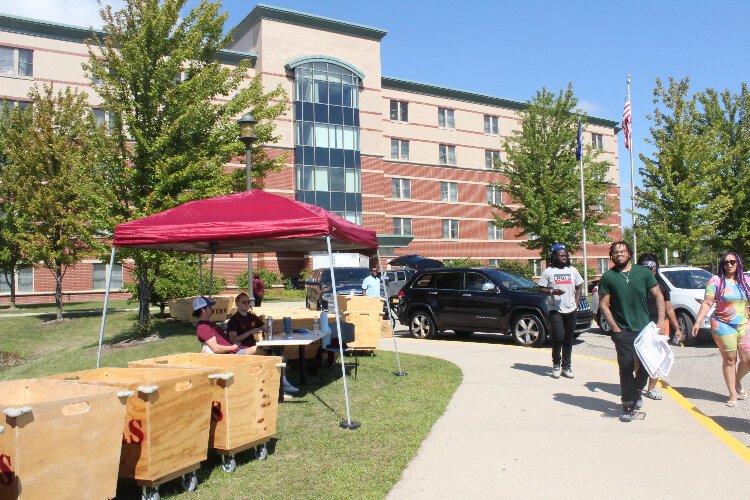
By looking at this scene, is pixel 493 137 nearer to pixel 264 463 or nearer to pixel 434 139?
pixel 434 139

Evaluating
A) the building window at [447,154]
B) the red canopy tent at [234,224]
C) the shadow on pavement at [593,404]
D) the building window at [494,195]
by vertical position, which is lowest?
the shadow on pavement at [593,404]

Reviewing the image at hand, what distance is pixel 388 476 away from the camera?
190 inches

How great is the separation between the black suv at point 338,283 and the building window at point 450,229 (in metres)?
27.9

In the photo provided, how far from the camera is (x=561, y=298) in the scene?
9.02 metres

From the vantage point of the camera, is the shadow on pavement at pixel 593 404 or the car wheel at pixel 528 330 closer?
the shadow on pavement at pixel 593 404

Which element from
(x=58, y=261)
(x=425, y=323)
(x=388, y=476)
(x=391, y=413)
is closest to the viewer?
(x=388, y=476)

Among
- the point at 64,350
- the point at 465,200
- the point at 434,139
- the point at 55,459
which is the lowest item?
the point at 64,350

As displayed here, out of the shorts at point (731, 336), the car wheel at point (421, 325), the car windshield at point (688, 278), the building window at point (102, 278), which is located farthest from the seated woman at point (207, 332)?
the building window at point (102, 278)

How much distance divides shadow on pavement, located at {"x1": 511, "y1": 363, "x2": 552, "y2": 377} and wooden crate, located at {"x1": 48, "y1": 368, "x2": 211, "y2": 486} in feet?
20.6

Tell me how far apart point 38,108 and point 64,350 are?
36.0 ft

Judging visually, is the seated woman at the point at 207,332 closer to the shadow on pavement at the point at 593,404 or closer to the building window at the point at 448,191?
the shadow on pavement at the point at 593,404

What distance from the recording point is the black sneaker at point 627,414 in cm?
656

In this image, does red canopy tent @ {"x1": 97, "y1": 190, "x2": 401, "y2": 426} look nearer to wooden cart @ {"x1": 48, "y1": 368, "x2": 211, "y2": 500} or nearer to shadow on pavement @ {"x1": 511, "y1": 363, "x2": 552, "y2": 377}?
wooden cart @ {"x1": 48, "y1": 368, "x2": 211, "y2": 500}

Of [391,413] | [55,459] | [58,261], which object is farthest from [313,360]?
[58,261]
